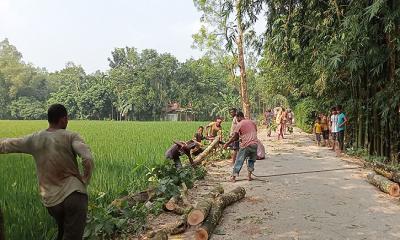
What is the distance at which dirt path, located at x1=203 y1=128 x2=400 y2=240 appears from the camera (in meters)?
5.48

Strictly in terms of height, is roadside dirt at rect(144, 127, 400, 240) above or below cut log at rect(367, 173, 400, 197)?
below

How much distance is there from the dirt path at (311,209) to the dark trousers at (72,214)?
229 cm

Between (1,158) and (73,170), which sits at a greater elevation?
(73,170)

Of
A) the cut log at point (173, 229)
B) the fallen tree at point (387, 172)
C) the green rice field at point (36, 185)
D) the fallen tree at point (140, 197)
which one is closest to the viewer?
the green rice field at point (36, 185)

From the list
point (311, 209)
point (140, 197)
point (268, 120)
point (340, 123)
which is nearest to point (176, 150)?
point (140, 197)

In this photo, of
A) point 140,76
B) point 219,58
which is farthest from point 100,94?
point 219,58

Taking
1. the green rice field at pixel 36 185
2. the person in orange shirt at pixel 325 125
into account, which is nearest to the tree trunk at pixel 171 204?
the green rice field at pixel 36 185

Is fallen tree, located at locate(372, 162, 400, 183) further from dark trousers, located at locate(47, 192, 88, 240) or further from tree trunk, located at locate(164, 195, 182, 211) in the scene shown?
dark trousers, located at locate(47, 192, 88, 240)

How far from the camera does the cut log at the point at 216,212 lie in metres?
5.15

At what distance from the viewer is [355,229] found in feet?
18.2

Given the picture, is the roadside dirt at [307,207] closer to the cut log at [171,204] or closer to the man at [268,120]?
the cut log at [171,204]

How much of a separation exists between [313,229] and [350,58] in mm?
6090

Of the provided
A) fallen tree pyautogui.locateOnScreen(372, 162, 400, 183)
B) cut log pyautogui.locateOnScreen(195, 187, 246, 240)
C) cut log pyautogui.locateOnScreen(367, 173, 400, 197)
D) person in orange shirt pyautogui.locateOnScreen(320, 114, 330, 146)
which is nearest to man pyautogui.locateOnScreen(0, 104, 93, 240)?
cut log pyautogui.locateOnScreen(195, 187, 246, 240)

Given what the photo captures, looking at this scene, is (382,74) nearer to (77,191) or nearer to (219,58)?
(77,191)
